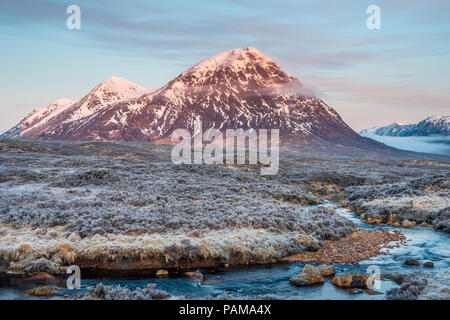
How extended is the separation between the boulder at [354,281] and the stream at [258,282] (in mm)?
296

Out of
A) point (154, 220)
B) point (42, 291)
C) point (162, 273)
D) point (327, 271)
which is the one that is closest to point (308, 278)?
point (327, 271)

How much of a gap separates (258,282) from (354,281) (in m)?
3.72

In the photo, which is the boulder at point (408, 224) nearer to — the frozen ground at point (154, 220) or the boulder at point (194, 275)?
the frozen ground at point (154, 220)

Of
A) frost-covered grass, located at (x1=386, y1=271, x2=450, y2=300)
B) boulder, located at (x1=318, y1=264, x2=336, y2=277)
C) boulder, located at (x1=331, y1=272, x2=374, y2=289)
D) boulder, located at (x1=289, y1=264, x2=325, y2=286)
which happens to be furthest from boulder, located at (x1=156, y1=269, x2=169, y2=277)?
frost-covered grass, located at (x1=386, y1=271, x2=450, y2=300)

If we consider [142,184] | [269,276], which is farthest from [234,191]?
[269,276]

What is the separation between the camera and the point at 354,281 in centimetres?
1431

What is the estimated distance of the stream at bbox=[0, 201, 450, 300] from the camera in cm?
1352

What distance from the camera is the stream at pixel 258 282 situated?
44.4ft

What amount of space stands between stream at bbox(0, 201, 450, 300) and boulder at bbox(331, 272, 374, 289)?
296 mm

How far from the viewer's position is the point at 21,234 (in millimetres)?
18953

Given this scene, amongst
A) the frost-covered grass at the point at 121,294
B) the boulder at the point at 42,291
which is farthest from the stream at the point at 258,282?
the frost-covered grass at the point at 121,294
